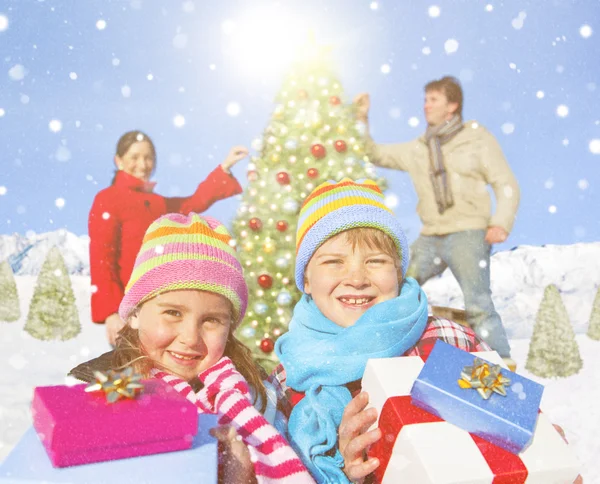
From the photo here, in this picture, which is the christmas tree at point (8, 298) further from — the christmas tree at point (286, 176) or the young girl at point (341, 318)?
the young girl at point (341, 318)

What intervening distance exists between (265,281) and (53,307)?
191cm

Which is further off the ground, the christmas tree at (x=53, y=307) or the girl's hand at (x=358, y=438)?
the christmas tree at (x=53, y=307)

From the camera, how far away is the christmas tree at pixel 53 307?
4.06 metres

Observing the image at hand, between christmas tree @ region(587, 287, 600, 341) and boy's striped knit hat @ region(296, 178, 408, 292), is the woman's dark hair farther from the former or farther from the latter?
christmas tree @ region(587, 287, 600, 341)

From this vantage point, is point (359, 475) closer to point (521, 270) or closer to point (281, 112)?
point (281, 112)

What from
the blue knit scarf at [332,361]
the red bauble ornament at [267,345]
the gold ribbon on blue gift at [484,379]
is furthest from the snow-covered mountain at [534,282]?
the gold ribbon on blue gift at [484,379]

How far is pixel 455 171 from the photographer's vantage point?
4008 millimetres

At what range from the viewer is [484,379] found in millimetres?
1013

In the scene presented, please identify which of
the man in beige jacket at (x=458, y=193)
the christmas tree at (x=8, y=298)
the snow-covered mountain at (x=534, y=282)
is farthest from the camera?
the snow-covered mountain at (x=534, y=282)

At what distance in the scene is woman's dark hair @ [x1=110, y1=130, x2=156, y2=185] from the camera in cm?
362

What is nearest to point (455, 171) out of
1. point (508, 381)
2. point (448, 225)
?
point (448, 225)

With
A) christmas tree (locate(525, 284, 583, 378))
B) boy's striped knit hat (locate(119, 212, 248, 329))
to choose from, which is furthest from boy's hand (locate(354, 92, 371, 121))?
→ boy's striped knit hat (locate(119, 212, 248, 329))

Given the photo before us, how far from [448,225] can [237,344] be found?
280 centimetres

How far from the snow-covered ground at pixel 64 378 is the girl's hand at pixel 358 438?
248 centimetres
